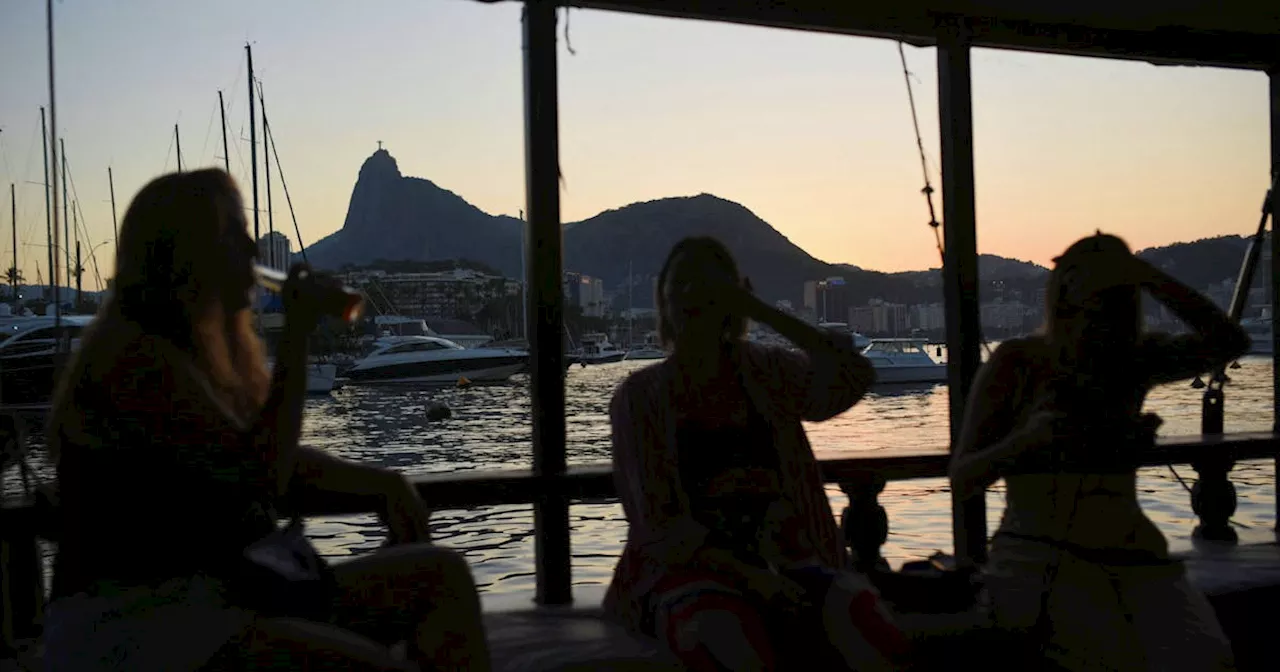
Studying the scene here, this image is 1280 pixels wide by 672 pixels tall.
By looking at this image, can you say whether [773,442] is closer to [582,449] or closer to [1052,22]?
[1052,22]

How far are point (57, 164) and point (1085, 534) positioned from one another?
219 cm

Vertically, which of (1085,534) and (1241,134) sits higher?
(1241,134)

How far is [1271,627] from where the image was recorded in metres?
2.49

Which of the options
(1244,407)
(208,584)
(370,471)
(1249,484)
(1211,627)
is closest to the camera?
(208,584)

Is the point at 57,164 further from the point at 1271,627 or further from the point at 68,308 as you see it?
the point at 1271,627

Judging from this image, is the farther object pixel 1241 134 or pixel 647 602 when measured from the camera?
pixel 1241 134

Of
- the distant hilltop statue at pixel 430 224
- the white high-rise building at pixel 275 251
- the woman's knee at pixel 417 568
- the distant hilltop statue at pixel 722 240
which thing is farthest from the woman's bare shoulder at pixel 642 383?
the distant hilltop statue at pixel 430 224

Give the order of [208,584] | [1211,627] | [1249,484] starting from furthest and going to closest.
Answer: [1249,484] → [1211,627] → [208,584]

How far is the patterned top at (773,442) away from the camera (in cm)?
194

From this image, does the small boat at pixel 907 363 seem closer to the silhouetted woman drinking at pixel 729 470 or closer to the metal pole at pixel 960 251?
the metal pole at pixel 960 251

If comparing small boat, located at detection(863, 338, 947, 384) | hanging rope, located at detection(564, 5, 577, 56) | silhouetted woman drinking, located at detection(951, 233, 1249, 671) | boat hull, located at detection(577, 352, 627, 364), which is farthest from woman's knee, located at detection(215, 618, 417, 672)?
boat hull, located at detection(577, 352, 627, 364)

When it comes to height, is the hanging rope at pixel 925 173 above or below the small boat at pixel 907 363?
above

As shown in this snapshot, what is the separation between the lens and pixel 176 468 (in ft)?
4.36

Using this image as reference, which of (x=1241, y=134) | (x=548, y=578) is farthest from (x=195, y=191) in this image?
(x=1241, y=134)
